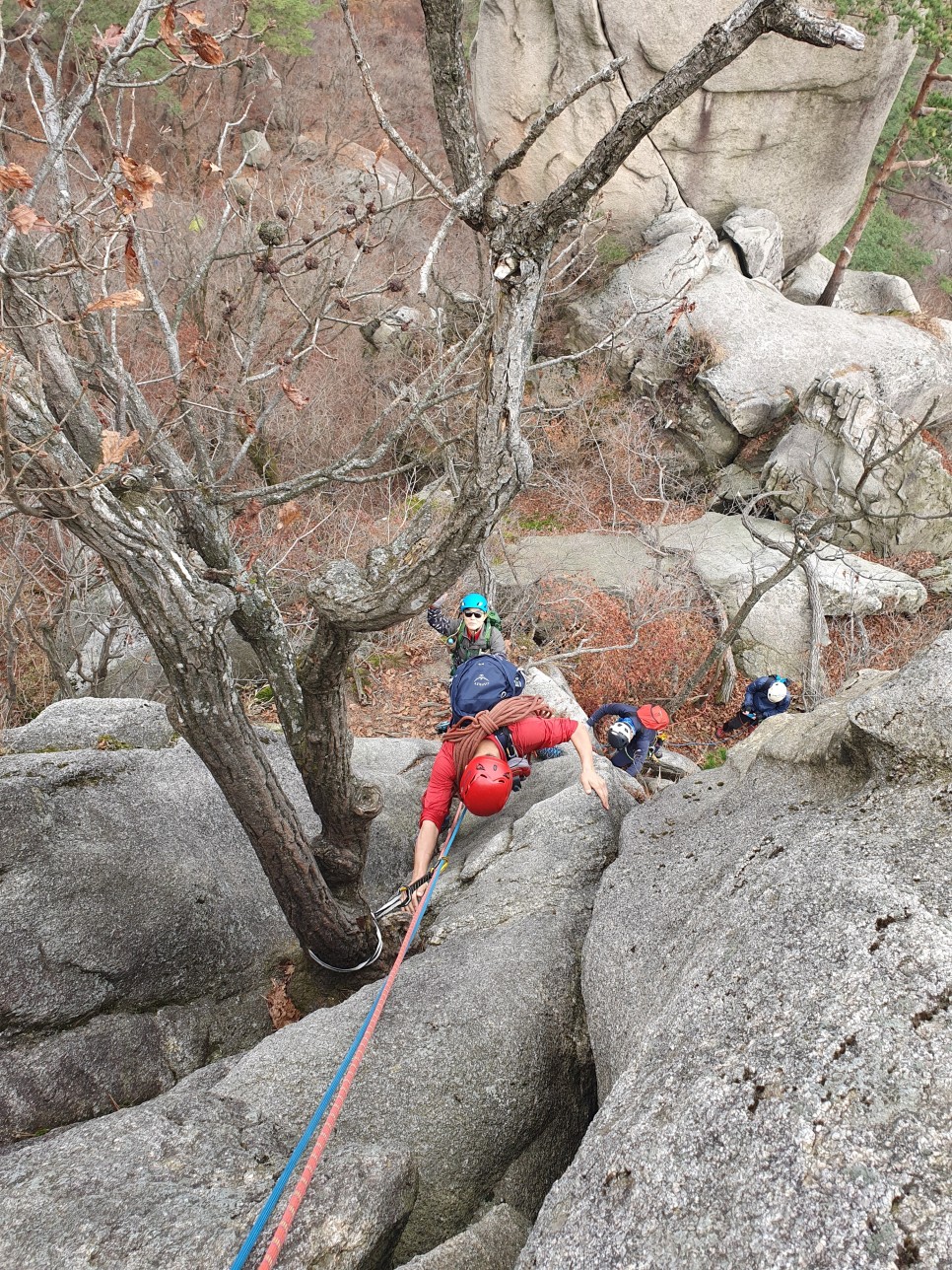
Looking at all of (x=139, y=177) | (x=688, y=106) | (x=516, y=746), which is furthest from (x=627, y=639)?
(x=688, y=106)

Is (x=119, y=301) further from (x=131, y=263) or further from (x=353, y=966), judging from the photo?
(x=353, y=966)

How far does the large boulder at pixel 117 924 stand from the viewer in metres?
4.39

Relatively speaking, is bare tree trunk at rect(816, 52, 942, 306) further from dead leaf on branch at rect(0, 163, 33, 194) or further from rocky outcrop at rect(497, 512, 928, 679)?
dead leaf on branch at rect(0, 163, 33, 194)

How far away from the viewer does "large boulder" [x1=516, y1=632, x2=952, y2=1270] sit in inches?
80.0

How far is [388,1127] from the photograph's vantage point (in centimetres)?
340

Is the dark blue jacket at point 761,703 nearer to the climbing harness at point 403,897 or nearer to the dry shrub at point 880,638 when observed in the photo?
the climbing harness at point 403,897

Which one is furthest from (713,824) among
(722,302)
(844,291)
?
(844,291)

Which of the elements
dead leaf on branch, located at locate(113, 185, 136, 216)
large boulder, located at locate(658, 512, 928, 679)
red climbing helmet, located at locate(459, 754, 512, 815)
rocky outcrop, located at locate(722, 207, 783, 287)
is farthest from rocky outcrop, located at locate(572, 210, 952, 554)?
dead leaf on branch, located at locate(113, 185, 136, 216)

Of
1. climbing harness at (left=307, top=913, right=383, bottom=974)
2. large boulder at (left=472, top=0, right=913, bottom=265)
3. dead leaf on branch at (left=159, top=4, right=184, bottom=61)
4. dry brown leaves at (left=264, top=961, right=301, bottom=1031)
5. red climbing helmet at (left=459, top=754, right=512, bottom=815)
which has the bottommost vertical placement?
dry brown leaves at (left=264, top=961, right=301, bottom=1031)

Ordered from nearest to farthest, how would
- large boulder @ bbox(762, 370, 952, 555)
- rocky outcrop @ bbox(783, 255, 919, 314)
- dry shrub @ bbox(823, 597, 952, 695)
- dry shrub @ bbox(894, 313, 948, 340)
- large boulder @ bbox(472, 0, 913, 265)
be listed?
dry shrub @ bbox(823, 597, 952, 695) < large boulder @ bbox(762, 370, 952, 555) < large boulder @ bbox(472, 0, 913, 265) < dry shrub @ bbox(894, 313, 948, 340) < rocky outcrop @ bbox(783, 255, 919, 314)

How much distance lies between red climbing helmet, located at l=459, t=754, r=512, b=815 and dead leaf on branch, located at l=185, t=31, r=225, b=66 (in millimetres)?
3896

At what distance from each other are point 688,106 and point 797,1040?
835 inches

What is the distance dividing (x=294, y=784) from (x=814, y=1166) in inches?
204

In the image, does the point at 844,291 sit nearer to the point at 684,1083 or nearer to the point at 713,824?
the point at 713,824
